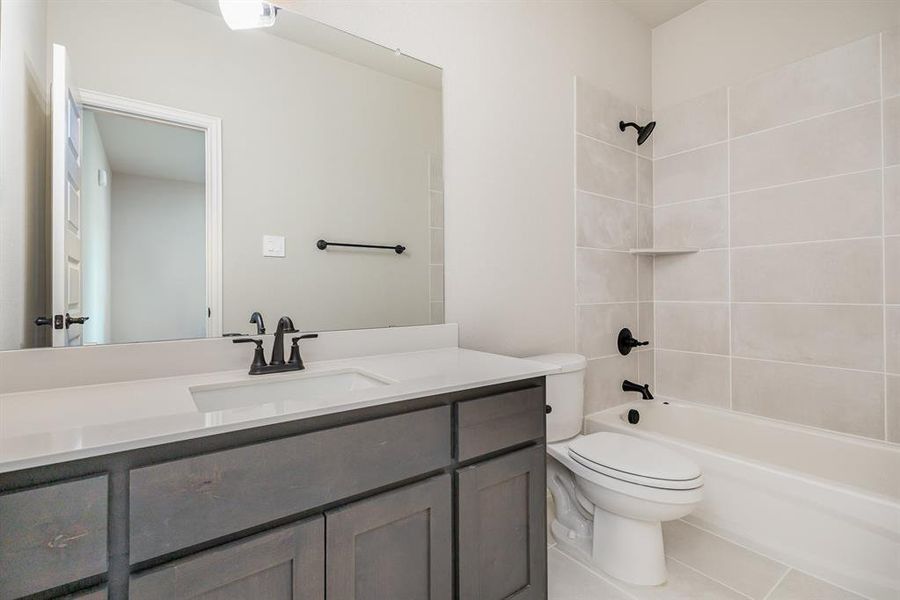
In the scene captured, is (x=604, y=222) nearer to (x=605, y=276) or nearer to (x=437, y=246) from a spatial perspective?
(x=605, y=276)

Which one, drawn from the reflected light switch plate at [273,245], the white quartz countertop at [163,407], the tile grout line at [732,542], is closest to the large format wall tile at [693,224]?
the tile grout line at [732,542]

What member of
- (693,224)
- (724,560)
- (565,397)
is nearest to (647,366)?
(693,224)

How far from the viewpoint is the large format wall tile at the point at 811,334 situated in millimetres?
1866

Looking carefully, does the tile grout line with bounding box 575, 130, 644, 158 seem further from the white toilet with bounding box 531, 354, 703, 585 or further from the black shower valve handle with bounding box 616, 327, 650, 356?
the white toilet with bounding box 531, 354, 703, 585

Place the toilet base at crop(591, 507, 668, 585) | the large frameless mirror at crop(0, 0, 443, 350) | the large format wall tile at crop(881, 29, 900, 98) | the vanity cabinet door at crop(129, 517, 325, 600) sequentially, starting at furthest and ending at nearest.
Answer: the large format wall tile at crop(881, 29, 900, 98) < the toilet base at crop(591, 507, 668, 585) < the large frameless mirror at crop(0, 0, 443, 350) < the vanity cabinet door at crop(129, 517, 325, 600)

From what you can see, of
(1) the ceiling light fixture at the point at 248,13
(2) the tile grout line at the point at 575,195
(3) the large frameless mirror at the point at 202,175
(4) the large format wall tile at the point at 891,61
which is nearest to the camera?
(3) the large frameless mirror at the point at 202,175

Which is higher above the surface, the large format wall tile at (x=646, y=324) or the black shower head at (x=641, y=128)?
the black shower head at (x=641, y=128)

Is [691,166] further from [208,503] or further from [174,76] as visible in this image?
[208,503]

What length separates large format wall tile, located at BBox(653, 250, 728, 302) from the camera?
2.33 metres

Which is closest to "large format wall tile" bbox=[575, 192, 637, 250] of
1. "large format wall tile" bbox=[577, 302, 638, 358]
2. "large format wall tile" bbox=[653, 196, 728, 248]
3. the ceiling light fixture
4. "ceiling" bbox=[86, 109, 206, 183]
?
"large format wall tile" bbox=[653, 196, 728, 248]

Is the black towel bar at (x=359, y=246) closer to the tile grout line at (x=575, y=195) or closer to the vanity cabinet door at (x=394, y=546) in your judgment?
the vanity cabinet door at (x=394, y=546)

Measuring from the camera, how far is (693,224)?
96.0 inches

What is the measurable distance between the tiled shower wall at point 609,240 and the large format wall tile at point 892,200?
1.02m

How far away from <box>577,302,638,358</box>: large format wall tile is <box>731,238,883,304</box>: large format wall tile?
558 millimetres
